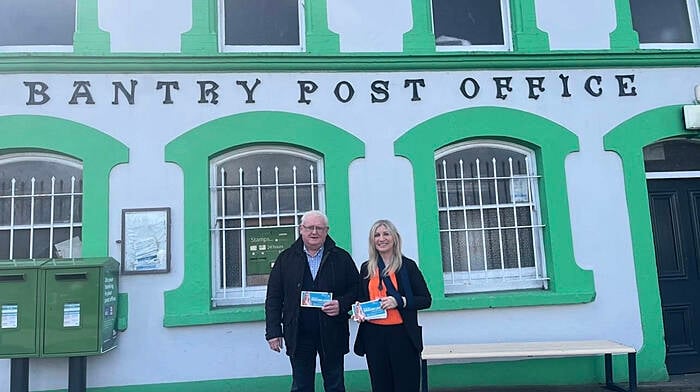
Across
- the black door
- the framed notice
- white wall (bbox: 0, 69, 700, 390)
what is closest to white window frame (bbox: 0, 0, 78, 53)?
white wall (bbox: 0, 69, 700, 390)

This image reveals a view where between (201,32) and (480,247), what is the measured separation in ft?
11.8

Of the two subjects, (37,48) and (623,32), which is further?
(623,32)

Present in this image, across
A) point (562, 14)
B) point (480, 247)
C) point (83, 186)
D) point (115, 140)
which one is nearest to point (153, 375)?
point (83, 186)

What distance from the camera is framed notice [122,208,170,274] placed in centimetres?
536

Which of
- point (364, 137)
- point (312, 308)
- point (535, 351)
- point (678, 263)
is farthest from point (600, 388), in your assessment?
point (364, 137)

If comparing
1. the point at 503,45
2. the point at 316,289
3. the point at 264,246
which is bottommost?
the point at 316,289

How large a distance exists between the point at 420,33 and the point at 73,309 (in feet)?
13.9

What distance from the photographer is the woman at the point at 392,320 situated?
12.8 feet

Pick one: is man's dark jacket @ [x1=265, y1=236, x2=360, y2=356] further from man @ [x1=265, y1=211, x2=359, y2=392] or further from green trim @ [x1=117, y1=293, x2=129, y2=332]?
green trim @ [x1=117, y1=293, x2=129, y2=332]

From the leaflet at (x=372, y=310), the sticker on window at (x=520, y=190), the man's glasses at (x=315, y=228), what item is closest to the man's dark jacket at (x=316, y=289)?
the man's glasses at (x=315, y=228)

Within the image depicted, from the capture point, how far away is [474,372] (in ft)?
18.4

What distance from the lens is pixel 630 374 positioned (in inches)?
206

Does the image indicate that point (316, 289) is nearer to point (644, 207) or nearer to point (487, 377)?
point (487, 377)

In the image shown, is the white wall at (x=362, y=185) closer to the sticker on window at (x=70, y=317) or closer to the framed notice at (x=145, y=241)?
the framed notice at (x=145, y=241)
